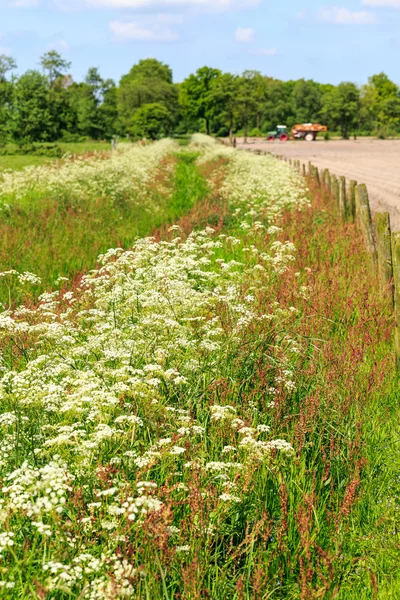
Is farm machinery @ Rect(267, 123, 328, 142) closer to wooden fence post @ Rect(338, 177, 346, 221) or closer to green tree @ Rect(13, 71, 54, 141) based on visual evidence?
green tree @ Rect(13, 71, 54, 141)

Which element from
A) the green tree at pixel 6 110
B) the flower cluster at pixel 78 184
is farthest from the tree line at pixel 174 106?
the flower cluster at pixel 78 184

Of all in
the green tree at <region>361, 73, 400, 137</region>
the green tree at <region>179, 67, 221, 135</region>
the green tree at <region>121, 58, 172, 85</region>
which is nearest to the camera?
the green tree at <region>361, 73, 400, 137</region>

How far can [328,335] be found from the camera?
6.15m

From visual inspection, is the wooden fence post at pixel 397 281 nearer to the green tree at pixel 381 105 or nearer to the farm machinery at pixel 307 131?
the farm machinery at pixel 307 131

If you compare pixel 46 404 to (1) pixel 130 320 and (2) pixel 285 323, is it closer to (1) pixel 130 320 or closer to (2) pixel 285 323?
(1) pixel 130 320

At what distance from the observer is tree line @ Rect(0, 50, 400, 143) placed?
60.0 m

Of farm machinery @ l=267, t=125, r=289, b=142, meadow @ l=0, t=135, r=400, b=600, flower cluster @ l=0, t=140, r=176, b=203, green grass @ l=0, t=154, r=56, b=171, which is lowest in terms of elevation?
meadow @ l=0, t=135, r=400, b=600

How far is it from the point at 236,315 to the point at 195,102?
96732 millimetres

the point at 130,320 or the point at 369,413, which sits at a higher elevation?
the point at 130,320

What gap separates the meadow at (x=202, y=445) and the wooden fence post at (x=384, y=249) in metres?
0.17

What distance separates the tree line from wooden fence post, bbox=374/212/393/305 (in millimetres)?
51823

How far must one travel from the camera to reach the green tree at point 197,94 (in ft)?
317

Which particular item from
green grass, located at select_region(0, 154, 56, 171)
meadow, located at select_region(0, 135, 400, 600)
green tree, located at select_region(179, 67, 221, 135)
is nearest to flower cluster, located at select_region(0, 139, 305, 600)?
meadow, located at select_region(0, 135, 400, 600)

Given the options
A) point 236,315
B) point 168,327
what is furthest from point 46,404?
point 236,315
